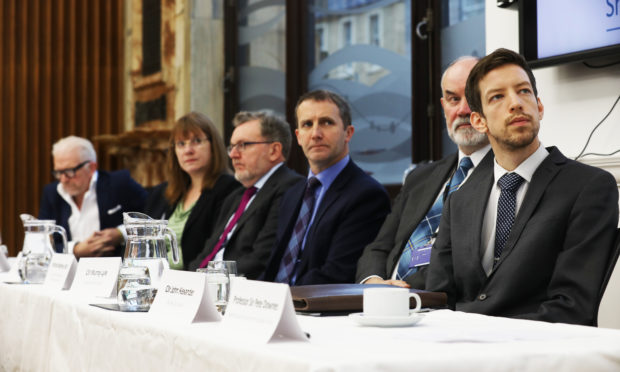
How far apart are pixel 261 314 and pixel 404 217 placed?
1.47m

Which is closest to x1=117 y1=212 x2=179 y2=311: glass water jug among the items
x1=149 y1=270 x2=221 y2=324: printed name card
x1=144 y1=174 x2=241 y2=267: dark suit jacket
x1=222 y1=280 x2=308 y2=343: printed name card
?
x1=149 y1=270 x2=221 y2=324: printed name card

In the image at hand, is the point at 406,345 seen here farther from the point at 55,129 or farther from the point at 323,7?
the point at 55,129

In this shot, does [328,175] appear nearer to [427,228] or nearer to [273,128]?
[427,228]

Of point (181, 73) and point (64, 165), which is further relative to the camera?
point (181, 73)

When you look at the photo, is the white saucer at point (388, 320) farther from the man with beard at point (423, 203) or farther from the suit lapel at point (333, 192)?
the suit lapel at point (333, 192)

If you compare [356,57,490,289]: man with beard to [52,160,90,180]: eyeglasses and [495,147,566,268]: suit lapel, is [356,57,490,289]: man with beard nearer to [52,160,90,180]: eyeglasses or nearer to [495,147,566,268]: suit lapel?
[495,147,566,268]: suit lapel

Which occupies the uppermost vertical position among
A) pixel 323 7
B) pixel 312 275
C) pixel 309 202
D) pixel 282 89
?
pixel 323 7

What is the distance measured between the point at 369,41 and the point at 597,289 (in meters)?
3.53

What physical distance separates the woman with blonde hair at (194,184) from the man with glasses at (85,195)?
0.68 m

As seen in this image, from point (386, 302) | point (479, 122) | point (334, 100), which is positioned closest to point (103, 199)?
point (334, 100)

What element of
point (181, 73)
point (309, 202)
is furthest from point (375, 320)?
point (181, 73)

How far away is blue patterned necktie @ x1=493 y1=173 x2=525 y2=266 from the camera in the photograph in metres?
2.03

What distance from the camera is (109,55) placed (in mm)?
7637

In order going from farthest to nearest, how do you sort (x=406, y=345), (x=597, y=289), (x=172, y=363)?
(x=597, y=289) → (x=172, y=363) → (x=406, y=345)
